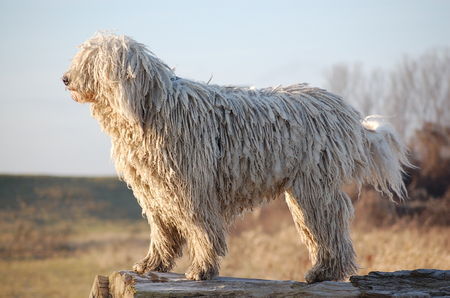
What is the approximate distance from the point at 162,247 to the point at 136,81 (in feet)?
4.92

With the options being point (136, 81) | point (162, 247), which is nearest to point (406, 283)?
point (162, 247)

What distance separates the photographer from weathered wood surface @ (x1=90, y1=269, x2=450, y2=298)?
15.6 ft

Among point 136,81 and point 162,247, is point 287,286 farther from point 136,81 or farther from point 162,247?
point 136,81

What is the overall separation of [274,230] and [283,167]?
843 cm

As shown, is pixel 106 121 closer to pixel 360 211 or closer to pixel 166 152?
pixel 166 152

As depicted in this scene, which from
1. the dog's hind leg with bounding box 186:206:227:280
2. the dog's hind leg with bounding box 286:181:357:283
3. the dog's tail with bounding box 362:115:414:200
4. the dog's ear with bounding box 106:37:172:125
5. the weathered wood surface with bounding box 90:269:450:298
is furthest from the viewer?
the dog's tail with bounding box 362:115:414:200

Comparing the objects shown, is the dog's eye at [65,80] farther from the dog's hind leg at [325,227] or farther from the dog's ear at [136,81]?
the dog's hind leg at [325,227]

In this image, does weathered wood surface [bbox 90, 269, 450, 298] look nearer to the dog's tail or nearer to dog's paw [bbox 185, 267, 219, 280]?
dog's paw [bbox 185, 267, 219, 280]

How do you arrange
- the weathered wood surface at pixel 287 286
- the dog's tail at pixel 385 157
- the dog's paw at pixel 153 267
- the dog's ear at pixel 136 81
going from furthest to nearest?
1. the dog's tail at pixel 385 157
2. the dog's paw at pixel 153 267
3. the weathered wood surface at pixel 287 286
4. the dog's ear at pixel 136 81

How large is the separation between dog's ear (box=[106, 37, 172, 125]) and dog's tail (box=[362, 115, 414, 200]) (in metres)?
2.05

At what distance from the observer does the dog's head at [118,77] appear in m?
4.67

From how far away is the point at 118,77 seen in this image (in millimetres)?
4680

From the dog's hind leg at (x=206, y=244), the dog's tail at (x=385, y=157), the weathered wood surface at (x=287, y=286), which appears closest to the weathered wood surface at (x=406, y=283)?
the weathered wood surface at (x=287, y=286)

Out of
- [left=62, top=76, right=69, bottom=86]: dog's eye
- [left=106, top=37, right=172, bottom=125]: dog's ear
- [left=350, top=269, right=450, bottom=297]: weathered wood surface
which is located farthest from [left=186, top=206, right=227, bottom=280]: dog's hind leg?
[left=62, top=76, right=69, bottom=86]: dog's eye
